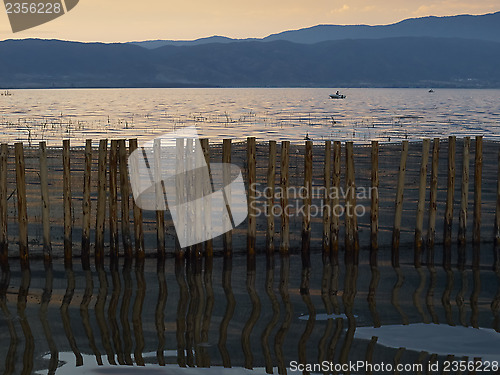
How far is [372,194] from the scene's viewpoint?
1432 centimetres

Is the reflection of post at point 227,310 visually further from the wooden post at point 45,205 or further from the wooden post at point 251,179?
the wooden post at point 45,205

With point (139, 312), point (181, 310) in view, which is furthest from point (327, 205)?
point (139, 312)

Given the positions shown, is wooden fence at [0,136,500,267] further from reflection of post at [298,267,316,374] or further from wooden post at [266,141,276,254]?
reflection of post at [298,267,316,374]

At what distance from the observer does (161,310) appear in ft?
37.7

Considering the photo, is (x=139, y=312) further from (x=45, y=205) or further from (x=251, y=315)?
(x=45, y=205)

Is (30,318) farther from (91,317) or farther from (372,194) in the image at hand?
(372,194)

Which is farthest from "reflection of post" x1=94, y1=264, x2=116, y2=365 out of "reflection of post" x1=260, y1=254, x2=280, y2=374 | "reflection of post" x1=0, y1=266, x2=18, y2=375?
"reflection of post" x1=260, y1=254, x2=280, y2=374

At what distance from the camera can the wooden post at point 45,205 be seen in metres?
13.2

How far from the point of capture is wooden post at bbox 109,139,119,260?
13.5m

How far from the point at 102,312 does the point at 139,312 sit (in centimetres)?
58

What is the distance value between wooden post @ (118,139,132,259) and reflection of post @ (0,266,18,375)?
2.24 m

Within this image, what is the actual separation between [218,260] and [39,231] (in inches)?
143

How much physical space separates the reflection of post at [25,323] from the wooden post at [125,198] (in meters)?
1.88

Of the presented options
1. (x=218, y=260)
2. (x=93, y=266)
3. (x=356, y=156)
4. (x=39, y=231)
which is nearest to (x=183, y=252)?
(x=218, y=260)
